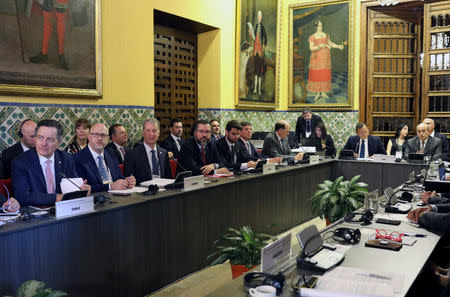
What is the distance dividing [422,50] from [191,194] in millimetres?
7430

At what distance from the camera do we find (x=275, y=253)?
2.07 m

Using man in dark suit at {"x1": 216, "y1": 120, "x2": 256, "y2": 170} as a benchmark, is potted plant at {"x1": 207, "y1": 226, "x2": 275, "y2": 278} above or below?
below

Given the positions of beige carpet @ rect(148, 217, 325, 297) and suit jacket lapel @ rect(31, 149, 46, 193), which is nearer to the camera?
suit jacket lapel @ rect(31, 149, 46, 193)

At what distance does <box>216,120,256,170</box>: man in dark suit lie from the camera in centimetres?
557

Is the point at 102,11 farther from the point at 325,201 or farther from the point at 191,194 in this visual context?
the point at 325,201

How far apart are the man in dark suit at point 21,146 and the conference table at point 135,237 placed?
1.59 m

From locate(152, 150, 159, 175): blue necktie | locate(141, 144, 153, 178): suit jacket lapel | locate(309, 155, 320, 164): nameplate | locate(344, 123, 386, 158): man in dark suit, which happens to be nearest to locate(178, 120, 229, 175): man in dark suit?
locate(152, 150, 159, 175): blue necktie

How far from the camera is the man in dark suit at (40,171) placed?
326 cm

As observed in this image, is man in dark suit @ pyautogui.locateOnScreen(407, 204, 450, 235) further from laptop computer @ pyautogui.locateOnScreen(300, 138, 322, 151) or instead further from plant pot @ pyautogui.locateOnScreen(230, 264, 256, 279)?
laptop computer @ pyautogui.locateOnScreen(300, 138, 322, 151)

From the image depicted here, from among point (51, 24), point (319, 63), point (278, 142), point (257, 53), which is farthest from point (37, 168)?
point (319, 63)

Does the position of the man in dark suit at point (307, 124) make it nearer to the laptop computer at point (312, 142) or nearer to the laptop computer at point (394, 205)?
the laptop computer at point (312, 142)

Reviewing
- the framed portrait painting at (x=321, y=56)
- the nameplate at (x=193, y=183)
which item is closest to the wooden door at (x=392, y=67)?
the framed portrait painting at (x=321, y=56)

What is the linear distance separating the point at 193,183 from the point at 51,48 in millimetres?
2748

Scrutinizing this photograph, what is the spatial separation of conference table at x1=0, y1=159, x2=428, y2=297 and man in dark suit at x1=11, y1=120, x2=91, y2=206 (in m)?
0.42
